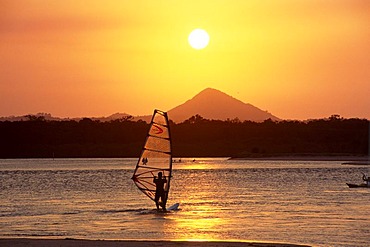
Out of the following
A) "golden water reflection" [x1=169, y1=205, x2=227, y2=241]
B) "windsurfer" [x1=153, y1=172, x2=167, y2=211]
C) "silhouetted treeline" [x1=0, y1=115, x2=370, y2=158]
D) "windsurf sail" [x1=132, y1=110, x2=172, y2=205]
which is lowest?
"golden water reflection" [x1=169, y1=205, x2=227, y2=241]

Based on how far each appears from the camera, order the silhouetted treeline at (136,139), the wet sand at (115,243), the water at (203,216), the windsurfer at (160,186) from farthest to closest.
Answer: the silhouetted treeline at (136,139), the windsurfer at (160,186), the water at (203,216), the wet sand at (115,243)

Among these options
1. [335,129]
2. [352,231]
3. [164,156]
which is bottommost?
[352,231]

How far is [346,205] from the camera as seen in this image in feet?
131

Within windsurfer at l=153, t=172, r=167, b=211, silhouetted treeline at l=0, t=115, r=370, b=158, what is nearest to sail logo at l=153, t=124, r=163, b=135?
windsurfer at l=153, t=172, r=167, b=211

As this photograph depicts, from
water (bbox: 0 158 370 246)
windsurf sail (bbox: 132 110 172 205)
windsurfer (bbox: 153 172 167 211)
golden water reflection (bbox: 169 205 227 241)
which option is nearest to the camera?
golden water reflection (bbox: 169 205 227 241)

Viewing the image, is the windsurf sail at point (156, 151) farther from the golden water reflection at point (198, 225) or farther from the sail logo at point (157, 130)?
the golden water reflection at point (198, 225)

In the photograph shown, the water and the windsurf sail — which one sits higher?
the windsurf sail

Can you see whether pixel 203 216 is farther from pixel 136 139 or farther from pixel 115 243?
pixel 136 139

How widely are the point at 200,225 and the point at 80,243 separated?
7.38 m

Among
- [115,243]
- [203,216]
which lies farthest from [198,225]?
[115,243]

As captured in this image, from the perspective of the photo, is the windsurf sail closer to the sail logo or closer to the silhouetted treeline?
the sail logo

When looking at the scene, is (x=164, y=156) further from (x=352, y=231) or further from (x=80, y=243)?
(x=80, y=243)

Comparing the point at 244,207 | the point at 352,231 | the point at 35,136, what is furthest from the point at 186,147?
the point at 352,231

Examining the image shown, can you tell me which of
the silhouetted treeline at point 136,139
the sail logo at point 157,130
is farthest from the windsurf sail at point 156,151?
the silhouetted treeline at point 136,139
